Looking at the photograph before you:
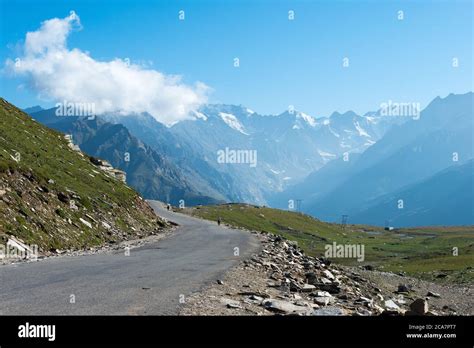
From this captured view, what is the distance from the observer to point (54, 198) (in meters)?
44.2

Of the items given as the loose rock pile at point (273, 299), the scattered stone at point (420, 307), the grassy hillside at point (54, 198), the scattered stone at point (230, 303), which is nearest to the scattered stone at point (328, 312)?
the loose rock pile at point (273, 299)

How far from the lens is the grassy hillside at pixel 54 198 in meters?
36.4

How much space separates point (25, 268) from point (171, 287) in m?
10.2

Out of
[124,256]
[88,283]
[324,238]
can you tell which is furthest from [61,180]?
[324,238]

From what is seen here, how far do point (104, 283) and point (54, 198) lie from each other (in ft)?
90.3

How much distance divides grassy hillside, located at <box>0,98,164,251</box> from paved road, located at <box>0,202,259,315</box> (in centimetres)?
731

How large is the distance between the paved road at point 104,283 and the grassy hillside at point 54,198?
7.31 metres

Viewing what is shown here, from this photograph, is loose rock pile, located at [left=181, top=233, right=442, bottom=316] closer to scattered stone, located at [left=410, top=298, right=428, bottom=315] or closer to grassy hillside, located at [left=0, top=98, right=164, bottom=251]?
scattered stone, located at [left=410, top=298, right=428, bottom=315]

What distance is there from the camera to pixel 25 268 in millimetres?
24281

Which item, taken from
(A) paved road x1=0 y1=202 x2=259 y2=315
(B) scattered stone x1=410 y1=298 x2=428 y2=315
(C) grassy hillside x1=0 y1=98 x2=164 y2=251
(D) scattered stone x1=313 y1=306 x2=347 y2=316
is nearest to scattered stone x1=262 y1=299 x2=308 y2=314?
(D) scattered stone x1=313 y1=306 x2=347 y2=316

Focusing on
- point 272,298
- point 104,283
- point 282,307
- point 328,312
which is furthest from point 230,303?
point 104,283

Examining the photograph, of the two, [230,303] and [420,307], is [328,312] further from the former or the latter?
[420,307]

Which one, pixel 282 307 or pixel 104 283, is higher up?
pixel 104 283
